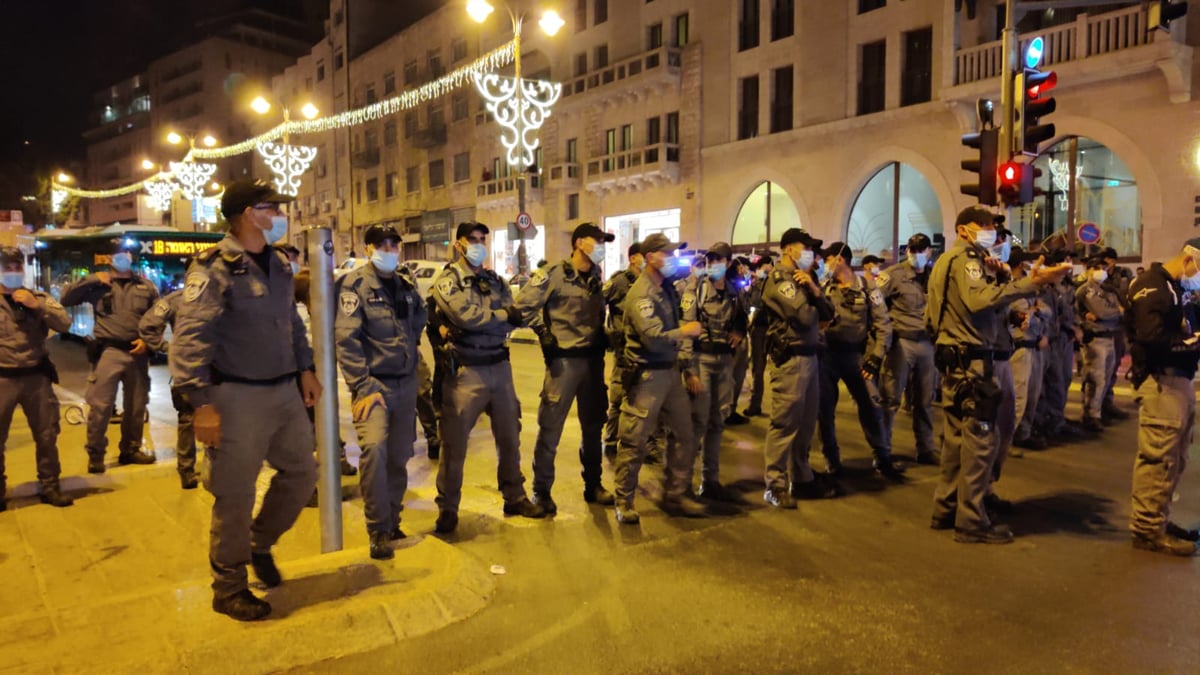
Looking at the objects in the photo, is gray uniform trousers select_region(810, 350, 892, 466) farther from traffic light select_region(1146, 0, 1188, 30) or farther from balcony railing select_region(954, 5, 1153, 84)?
balcony railing select_region(954, 5, 1153, 84)

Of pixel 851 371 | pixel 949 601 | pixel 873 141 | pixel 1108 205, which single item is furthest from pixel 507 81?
pixel 949 601

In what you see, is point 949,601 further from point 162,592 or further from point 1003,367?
point 162,592

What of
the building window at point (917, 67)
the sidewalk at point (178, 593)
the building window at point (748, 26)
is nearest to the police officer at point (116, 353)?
the sidewalk at point (178, 593)

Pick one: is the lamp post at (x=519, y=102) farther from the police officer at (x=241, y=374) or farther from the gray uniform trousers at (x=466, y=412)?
the police officer at (x=241, y=374)

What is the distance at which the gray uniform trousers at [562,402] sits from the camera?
607cm

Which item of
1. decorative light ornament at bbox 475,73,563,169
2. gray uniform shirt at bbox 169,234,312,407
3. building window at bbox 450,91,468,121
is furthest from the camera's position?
building window at bbox 450,91,468,121

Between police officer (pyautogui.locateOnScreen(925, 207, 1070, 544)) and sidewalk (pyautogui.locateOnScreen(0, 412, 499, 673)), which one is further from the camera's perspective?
police officer (pyautogui.locateOnScreen(925, 207, 1070, 544))

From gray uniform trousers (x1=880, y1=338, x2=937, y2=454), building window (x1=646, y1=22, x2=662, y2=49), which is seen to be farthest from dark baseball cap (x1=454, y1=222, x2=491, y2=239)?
building window (x1=646, y1=22, x2=662, y2=49)

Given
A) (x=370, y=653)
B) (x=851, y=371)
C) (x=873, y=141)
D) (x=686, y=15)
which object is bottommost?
(x=370, y=653)

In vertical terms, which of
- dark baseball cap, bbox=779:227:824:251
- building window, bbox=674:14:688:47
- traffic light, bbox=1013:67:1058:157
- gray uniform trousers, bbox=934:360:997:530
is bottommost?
gray uniform trousers, bbox=934:360:997:530

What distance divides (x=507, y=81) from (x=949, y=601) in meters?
18.2

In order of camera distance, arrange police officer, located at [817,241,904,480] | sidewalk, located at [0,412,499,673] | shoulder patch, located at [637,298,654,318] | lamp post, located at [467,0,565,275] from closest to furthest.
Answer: sidewalk, located at [0,412,499,673], shoulder patch, located at [637,298,654,318], police officer, located at [817,241,904,480], lamp post, located at [467,0,565,275]

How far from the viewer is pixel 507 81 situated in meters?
20.4

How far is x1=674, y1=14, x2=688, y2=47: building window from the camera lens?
2816cm
